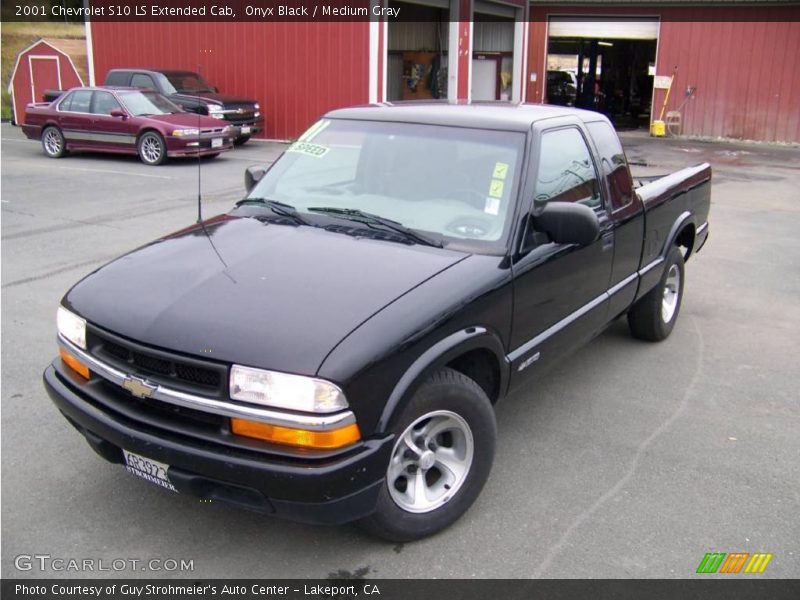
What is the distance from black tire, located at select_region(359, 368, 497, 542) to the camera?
2959mm

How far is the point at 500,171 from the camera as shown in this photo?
3.74m

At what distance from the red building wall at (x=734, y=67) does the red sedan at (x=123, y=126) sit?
46.0ft

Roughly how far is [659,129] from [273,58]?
38.2 ft

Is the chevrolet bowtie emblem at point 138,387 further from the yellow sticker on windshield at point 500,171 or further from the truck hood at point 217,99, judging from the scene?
the truck hood at point 217,99

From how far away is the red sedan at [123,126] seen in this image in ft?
49.3

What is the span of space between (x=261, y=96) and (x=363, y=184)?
17184 mm

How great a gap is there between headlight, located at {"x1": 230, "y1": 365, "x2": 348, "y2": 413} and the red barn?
75.2 feet

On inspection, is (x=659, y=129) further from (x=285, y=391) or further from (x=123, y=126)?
(x=285, y=391)

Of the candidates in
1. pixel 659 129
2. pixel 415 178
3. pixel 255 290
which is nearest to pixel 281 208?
pixel 415 178

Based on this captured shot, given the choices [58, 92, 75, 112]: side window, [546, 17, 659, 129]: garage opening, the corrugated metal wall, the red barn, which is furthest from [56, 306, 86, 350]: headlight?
[546, 17, 659, 129]: garage opening

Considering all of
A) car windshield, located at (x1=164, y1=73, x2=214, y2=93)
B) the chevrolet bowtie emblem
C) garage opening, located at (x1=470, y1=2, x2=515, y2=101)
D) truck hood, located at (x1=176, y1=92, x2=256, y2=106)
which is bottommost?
the chevrolet bowtie emblem

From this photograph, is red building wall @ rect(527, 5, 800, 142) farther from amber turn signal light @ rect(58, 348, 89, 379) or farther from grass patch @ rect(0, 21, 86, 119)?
grass patch @ rect(0, 21, 86, 119)

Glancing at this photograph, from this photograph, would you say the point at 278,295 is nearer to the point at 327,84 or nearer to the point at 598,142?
the point at 598,142

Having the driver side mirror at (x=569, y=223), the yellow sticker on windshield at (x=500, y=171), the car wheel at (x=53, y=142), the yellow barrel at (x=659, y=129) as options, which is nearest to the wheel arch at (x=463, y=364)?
the driver side mirror at (x=569, y=223)
